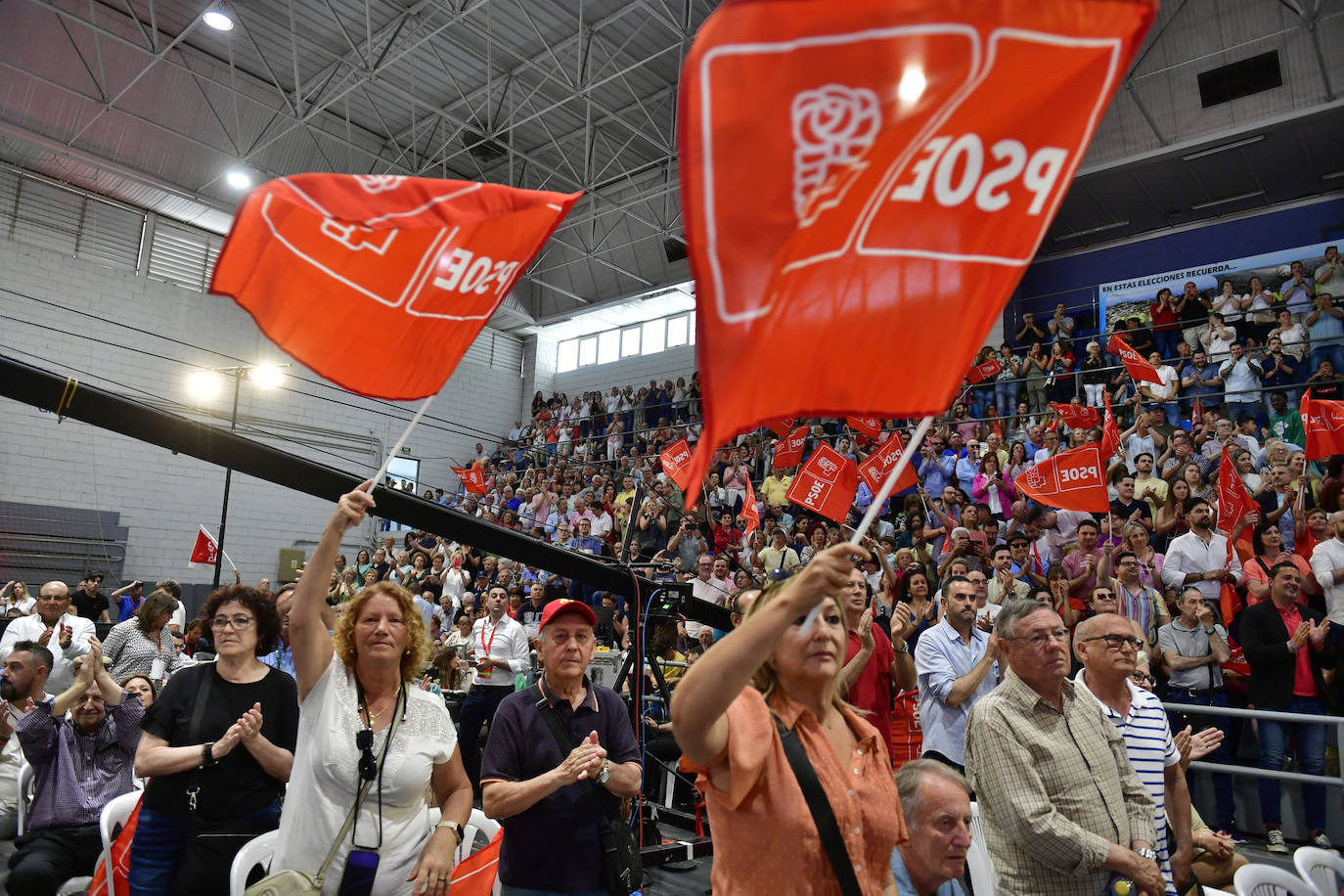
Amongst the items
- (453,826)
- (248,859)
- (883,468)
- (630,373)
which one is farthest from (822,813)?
(630,373)

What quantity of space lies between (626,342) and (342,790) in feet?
64.9

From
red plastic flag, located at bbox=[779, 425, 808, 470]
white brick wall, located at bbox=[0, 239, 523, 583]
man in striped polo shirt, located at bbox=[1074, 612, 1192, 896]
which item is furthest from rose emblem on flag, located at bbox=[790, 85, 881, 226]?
white brick wall, located at bbox=[0, 239, 523, 583]

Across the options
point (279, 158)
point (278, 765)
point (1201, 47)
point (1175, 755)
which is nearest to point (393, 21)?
point (279, 158)

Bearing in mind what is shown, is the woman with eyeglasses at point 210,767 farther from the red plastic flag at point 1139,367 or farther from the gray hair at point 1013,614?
the red plastic flag at point 1139,367

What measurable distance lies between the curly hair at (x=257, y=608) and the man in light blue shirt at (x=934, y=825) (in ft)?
7.77

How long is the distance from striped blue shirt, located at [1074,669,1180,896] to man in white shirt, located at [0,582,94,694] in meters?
6.21

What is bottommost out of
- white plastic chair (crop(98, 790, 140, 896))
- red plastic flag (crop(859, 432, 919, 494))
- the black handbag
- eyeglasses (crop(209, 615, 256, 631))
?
white plastic chair (crop(98, 790, 140, 896))

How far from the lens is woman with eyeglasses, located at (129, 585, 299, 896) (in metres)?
2.79

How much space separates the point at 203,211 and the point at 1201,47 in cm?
1781

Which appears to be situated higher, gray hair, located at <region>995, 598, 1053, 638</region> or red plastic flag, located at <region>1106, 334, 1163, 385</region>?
red plastic flag, located at <region>1106, 334, 1163, 385</region>

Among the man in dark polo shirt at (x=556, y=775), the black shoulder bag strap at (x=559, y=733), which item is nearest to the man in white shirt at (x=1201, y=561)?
the man in dark polo shirt at (x=556, y=775)

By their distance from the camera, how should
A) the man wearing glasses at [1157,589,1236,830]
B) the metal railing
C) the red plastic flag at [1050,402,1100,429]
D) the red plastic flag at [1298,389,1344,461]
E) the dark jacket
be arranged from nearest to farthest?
1. the metal railing
2. the dark jacket
3. the man wearing glasses at [1157,589,1236,830]
4. the red plastic flag at [1298,389,1344,461]
5. the red plastic flag at [1050,402,1100,429]

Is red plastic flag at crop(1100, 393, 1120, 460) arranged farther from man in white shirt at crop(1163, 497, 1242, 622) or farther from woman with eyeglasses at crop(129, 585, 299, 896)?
woman with eyeglasses at crop(129, 585, 299, 896)

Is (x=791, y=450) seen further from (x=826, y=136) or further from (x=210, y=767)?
(x=826, y=136)
